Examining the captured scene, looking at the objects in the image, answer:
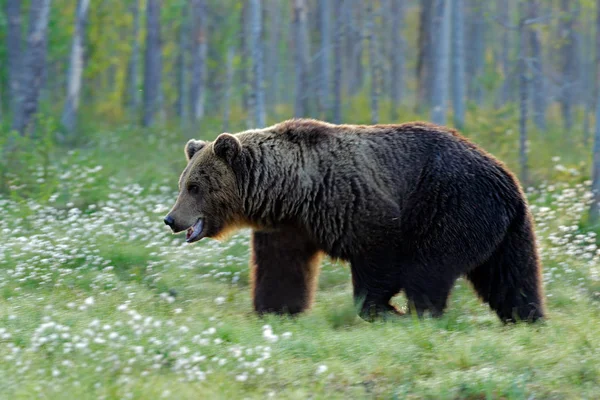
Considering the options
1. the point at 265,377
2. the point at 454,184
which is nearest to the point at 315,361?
the point at 265,377

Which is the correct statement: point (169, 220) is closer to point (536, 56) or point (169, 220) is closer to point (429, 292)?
point (429, 292)

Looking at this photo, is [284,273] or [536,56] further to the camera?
[536,56]

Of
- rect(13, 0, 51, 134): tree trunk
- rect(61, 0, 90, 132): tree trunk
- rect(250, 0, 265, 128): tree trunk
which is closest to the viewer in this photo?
rect(250, 0, 265, 128): tree trunk

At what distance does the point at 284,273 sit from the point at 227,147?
1.18m

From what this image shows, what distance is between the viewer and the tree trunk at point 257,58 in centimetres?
1391

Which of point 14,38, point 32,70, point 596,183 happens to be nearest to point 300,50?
point 32,70

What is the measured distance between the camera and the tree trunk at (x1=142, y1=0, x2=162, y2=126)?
21.8 m

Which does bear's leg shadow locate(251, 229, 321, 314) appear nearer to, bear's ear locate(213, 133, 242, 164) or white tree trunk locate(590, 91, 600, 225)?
bear's ear locate(213, 133, 242, 164)

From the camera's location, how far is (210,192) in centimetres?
691

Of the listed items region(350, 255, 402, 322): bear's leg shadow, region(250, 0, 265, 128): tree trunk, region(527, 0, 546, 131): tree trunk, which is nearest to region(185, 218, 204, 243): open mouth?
region(350, 255, 402, 322): bear's leg shadow

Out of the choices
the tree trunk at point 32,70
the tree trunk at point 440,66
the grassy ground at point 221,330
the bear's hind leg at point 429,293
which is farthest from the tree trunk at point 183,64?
the bear's hind leg at point 429,293

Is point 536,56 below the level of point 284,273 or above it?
above

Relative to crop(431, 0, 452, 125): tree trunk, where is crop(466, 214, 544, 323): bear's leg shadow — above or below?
below

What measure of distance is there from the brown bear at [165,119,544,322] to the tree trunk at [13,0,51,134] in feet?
29.8
